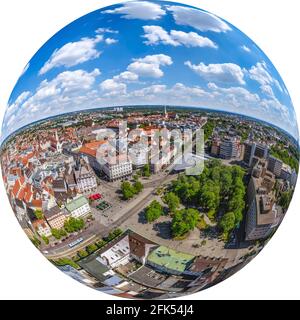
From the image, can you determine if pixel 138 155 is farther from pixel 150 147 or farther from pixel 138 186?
pixel 138 186

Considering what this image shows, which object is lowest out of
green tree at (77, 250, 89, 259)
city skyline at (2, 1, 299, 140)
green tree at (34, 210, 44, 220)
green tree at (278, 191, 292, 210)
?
green tree at (77, 250, 89, 259)

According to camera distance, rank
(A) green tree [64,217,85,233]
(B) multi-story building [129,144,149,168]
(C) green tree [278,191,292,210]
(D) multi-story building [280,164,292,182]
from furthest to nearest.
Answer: (C) green tree [278,191,292,210] → (D) multi-story building [280,164,292,182] → (A) green tree [64,217,85,233] → (B) multi-story building [129,144,149,168]

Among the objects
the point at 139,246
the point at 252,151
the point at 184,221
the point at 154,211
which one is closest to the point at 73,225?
the point at 139,246

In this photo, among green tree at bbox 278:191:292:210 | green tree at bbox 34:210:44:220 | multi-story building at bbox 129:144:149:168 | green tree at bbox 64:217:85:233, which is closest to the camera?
multi-story building at bbox 129:144:149:168

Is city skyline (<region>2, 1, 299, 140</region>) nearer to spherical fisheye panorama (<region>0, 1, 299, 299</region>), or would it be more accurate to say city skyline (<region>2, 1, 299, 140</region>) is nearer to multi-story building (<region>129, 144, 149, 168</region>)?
spherical fisheye panorama (<region>0, 1, 299, 299</region>)

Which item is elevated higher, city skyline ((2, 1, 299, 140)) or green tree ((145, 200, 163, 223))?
city skyline ((2, 1, 299, 140))

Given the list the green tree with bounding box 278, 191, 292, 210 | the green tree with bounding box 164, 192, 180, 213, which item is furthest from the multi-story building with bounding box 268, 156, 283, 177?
the green tree with bounding box 164, 192, 180, 213

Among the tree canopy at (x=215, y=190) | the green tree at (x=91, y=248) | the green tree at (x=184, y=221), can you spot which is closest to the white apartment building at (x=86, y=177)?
the green tree at (x=91, y=248)
